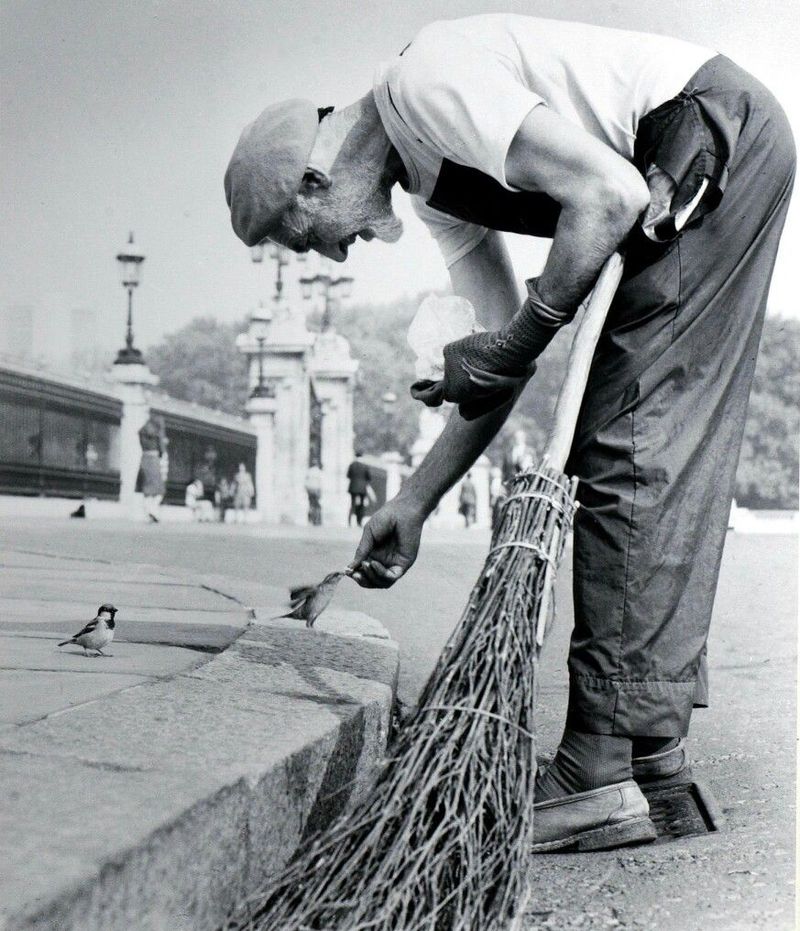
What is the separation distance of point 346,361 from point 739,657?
4.38 ft

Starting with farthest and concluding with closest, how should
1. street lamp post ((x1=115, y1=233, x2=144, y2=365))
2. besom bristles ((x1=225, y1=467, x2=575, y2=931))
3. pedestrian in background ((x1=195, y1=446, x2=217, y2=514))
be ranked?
pedestrian in background ((x1=195, y1=446, x2=217, y2=514)) < street lamp post ((x1=115, y1=233, x2=144, y2=365)) < besom bristles ((x1=225, y1=467, x2=575, y2=931))

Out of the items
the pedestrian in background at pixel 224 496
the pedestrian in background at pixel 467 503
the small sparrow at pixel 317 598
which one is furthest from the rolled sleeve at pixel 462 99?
the pedestrian in background at pixel 224 496

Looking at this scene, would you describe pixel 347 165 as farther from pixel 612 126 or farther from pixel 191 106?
pixel 191 106

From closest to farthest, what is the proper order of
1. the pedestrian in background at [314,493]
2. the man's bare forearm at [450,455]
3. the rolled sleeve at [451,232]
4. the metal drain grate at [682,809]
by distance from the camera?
the metal drain grate at [682,809], the man's bare forearm at [450,455], the rolled sleeve at [451,232], the pedestrian in background at [314,493]

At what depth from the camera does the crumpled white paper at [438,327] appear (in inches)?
84.6

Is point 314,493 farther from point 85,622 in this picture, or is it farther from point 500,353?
point 500,353

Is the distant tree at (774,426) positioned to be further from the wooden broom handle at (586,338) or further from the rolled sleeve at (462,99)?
the rolled sleeve at (462,99)

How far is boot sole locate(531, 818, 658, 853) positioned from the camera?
1.70m

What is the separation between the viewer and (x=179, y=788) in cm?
116

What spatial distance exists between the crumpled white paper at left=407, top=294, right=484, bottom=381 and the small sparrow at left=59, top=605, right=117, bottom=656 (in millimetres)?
829

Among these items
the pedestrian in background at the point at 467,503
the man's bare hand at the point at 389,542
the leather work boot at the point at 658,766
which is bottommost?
the leather work boot at the point at 658,766

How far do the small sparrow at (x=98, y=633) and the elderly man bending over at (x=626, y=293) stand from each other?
2.79 feet

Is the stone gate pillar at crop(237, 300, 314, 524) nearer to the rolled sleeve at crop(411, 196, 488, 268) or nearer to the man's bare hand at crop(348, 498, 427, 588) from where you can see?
the rolled sleeve at crop(411, 196, 488, 268)

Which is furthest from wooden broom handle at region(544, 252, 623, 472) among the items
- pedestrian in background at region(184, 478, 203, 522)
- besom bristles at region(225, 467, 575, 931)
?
pedestrian in background at region(184, 478, 203, 522)
